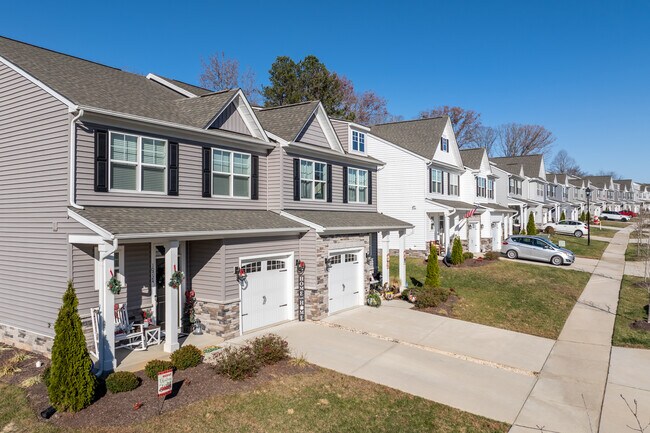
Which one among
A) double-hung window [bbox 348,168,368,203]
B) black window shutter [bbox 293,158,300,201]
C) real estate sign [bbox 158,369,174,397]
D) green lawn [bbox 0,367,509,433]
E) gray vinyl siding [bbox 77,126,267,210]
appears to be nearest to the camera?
green lawn [bbox 0,367,509,433]

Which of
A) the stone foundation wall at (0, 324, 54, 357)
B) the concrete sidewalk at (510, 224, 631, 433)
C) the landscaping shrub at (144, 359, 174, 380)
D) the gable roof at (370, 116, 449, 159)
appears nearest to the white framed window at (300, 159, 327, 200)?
the landscaping shrub at (144, 359, 174, 380)

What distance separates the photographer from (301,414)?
27.8 feet

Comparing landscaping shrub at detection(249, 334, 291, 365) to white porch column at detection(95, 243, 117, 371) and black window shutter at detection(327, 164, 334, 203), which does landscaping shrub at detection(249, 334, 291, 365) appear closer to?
white porch column at detection(95, 243, 117, 371)

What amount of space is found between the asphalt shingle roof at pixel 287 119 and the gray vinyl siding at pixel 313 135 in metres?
0.34

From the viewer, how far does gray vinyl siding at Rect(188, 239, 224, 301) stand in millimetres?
12727

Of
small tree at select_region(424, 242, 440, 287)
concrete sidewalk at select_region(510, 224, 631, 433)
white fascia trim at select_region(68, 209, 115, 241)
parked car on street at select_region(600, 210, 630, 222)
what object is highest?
parked car on street at select_region(600, 210, 630, 222)

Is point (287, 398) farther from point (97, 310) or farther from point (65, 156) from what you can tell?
point (65, 156)

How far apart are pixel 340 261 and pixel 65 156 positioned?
10052 millimetres

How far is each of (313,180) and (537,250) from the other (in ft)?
60.5

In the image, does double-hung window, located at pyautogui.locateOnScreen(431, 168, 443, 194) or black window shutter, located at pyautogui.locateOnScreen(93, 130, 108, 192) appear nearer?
black window shutter, located at pyautogui.locateOnScreen(93, 130, 108, 192)

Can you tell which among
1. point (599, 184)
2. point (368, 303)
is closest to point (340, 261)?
point (368, 303)

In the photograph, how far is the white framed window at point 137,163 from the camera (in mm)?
11547

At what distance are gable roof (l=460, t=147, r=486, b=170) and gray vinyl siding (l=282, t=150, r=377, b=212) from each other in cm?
1718

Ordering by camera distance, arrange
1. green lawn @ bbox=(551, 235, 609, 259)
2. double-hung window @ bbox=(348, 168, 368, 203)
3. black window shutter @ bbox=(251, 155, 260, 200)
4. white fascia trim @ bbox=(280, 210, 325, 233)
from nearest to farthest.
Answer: white fascia trim @ bbox=(280, 210, 325, 233), black window shutter @ bbox=(251, 155, 260, 200), double-hung window @ bbox=(348, 168, 368, 203), green lawn @ bbox=(551, 235, 609, 259)
